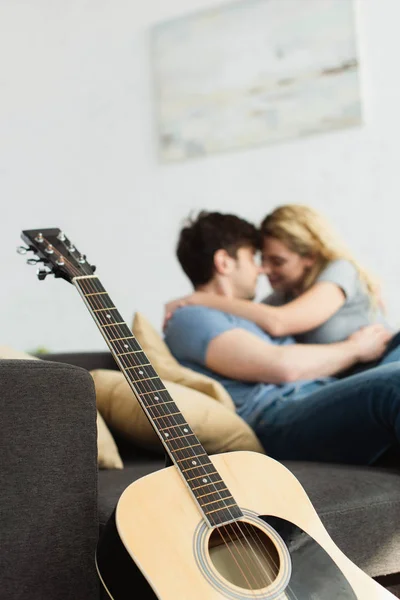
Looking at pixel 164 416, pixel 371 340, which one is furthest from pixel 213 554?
pixel 371 340

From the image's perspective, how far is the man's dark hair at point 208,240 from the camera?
2.51 meters

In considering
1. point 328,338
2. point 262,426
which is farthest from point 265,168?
point 262,426

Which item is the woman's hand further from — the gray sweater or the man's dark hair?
the man's dark hair

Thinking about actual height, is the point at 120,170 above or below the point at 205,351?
above

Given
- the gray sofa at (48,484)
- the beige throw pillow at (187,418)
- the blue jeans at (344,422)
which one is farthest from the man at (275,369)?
the gray sofa at (48,484)

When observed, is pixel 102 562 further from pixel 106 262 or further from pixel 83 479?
pixel 106 262

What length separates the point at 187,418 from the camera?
1656mm

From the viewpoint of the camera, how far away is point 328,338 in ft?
7.78

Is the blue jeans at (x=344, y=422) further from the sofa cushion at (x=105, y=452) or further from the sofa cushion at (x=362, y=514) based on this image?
the sofa cushion at (x=105, y=452)

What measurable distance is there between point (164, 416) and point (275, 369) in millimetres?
963

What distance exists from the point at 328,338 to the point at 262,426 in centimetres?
63

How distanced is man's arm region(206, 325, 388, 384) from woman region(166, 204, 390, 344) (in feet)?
0.25

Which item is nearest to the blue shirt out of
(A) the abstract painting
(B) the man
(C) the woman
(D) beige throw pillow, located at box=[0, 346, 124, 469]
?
(B) the man

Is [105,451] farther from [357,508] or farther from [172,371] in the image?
[357,508]
